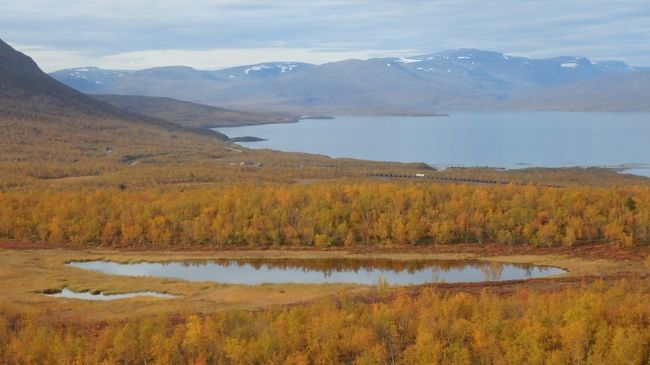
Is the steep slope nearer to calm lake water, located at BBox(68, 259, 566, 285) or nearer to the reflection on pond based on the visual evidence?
calm lake water, located at BBox(68, 259, 566, 285)

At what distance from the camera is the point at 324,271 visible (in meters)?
53.8

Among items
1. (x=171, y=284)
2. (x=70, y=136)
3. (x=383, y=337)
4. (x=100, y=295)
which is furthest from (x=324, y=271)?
(x=70, y=136)

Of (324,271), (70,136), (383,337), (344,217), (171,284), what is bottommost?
(171,284)

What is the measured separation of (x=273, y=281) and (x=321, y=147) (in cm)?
13968

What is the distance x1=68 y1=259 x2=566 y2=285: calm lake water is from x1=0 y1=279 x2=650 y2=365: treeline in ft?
46.8

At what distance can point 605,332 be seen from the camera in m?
30.0

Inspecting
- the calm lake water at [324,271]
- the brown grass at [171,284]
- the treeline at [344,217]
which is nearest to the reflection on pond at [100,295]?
the brown grass at [171,284]

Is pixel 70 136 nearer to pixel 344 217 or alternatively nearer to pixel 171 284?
pixel 344 217

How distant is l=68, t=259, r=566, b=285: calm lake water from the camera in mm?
50250

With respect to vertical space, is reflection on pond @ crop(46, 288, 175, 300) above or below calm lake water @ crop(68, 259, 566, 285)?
below

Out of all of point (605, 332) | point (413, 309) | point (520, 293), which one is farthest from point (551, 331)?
point (520, 293)

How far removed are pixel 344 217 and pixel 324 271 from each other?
12.5m

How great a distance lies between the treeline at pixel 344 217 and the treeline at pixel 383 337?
26.1 meters

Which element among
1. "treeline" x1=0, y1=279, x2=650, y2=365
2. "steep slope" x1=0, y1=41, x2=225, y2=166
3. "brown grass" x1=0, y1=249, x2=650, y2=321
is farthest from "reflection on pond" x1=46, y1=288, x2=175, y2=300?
"steep slope" x1=0, y1=41, x2=225, y2=166
